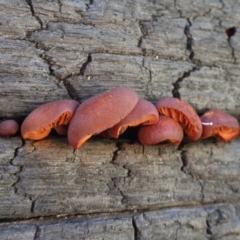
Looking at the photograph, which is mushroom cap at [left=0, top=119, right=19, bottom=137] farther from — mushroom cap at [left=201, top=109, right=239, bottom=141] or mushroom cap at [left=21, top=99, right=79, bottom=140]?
mushroom cap at [left=201, top=109, right=239, bottom=141]

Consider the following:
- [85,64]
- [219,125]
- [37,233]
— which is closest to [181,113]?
[219,125]

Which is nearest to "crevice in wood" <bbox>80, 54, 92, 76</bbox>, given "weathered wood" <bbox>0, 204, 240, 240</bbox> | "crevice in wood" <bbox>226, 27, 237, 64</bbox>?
"weathered wood" <bbox>0, 204, 240, 240</bbox>

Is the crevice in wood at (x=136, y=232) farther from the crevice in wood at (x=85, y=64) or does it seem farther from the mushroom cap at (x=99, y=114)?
the crevice in wood at (x=85, y=64)

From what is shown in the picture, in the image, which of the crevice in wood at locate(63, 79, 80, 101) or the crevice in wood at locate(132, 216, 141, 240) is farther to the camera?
the crevice in wood at locate(63, 79, 80, 101)

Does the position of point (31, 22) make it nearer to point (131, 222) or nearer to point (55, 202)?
point (55, 202)

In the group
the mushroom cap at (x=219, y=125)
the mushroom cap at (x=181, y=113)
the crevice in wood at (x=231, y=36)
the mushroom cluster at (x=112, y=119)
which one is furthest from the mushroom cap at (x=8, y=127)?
the crevice in wood at (x=231, y=36)

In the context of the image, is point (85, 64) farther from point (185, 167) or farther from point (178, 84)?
point (185, 167)

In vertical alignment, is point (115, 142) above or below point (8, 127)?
below
